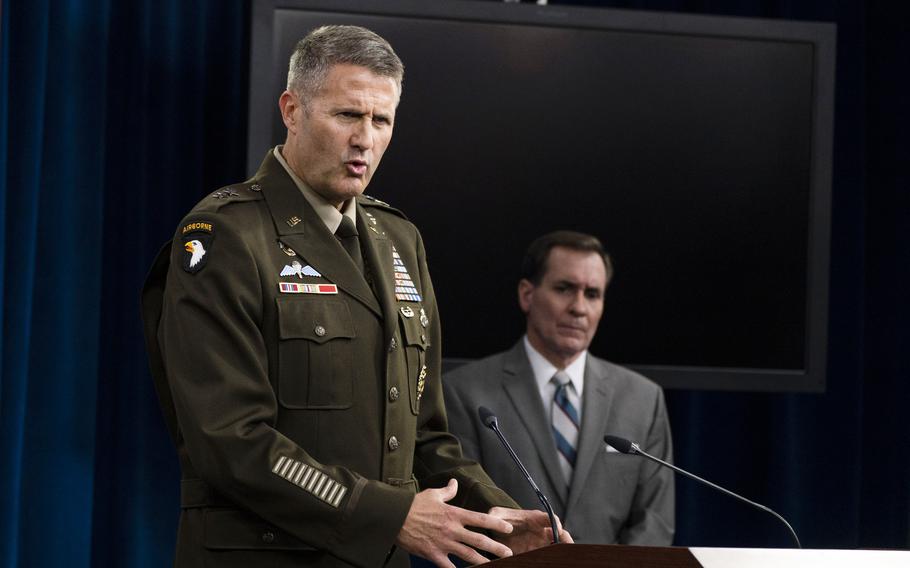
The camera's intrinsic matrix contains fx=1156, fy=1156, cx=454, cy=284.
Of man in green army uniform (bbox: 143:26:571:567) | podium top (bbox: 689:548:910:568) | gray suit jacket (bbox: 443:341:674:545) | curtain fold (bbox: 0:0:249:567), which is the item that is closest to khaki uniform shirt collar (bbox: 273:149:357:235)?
man in green army uniform (bbox: 143:26:571:567)

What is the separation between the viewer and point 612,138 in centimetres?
347

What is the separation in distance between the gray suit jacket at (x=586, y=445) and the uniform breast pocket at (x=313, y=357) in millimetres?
1271

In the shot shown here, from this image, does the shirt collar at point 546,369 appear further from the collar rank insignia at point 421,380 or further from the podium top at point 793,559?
the podium top at point 793,559

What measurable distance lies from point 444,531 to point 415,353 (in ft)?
1.28

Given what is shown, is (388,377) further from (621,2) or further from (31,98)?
(621,2)

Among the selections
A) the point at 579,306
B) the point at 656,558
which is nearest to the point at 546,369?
the point at 579,306

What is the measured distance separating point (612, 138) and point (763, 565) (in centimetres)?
226

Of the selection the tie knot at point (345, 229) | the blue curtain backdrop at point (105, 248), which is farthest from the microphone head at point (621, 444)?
the blue curtain backdrop at point (105, 248)

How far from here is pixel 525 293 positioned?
3312 mm

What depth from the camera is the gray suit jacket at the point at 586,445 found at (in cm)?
303

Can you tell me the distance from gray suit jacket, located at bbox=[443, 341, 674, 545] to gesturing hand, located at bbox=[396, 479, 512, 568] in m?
1.34

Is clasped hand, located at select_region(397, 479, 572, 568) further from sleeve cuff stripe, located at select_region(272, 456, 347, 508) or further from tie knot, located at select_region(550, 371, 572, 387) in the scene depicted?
tie knot, located at select_region(550, 371, 572, 387)

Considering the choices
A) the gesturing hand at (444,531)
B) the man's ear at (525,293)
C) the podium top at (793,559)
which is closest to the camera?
the podium top at (793,559)

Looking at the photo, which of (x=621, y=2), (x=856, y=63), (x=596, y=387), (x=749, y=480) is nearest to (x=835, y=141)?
(x=856, y=63)
